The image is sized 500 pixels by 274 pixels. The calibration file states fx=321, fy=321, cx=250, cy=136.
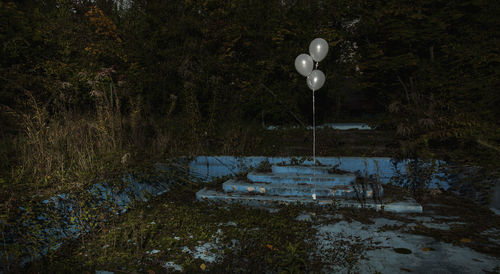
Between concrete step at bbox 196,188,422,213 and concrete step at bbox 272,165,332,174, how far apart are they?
1045mm

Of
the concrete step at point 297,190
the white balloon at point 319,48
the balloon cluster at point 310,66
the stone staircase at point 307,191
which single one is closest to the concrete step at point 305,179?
the stone staircase at point 307,191

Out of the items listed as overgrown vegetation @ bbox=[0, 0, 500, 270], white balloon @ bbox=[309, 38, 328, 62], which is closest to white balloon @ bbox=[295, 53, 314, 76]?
white balloon @ bbox=[309, 38, 328, 62]

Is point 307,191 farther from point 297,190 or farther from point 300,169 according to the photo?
point 300,169

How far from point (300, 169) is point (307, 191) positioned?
36.1 inches

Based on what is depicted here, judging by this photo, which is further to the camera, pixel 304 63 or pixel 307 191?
pixel 304 63

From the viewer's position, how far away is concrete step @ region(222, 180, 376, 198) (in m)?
5.31

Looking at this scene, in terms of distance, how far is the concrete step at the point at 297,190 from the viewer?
5.31 meters

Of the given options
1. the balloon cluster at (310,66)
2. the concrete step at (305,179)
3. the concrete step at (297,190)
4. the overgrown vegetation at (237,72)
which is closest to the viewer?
the concrete step at (297,190)

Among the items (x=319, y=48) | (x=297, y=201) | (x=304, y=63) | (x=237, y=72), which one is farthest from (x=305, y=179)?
(x=237, y=72)

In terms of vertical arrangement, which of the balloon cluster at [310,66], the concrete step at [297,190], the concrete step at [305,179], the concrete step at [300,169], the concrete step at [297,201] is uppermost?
the balloon cluster at [310,66]

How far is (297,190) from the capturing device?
216 inches

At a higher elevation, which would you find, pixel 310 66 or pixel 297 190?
pixel 310 66

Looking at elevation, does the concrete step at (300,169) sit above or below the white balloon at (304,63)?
below

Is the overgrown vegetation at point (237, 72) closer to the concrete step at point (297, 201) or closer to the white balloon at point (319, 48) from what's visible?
the concrete step at point (297, 201)
